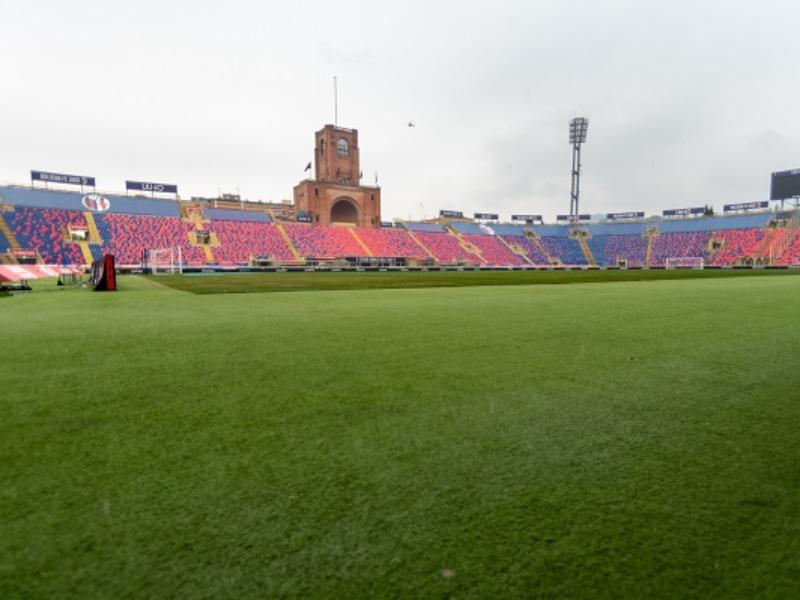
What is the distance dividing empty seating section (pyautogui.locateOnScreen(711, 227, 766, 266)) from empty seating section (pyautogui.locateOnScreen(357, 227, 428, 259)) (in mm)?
44519

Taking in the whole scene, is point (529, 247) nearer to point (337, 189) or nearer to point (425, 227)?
point (425, 227)

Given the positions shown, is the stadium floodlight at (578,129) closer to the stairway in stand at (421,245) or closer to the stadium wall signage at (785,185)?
the stadium wall signage at (785,185)

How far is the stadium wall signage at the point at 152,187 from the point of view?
62681mm

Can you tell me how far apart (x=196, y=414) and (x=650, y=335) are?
5.14 meters

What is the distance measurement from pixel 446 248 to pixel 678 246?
126 feet

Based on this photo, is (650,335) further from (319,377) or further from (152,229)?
(152,229)

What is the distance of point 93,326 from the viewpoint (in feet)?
20.9

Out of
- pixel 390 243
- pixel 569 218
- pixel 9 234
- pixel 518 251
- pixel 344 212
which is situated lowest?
pixel 518 251

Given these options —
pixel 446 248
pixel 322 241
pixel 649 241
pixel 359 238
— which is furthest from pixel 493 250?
pixel 322 241

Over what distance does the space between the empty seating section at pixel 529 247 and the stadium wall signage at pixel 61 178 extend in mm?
66128

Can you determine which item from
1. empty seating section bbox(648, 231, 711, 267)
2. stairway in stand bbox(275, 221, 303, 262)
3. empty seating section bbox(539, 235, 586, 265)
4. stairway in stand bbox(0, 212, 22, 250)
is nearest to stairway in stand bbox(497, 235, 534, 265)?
empty seating section bbox(539, 235, 586, 265)

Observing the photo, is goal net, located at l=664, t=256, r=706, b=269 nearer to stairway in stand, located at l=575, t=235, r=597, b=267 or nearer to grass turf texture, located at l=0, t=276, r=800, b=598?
stairway in stand, located at l=575, t=235, r=597, b=267

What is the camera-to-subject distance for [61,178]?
57.7 metres

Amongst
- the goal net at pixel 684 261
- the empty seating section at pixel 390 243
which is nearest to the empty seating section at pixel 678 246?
the goal net at pixel 684 261
